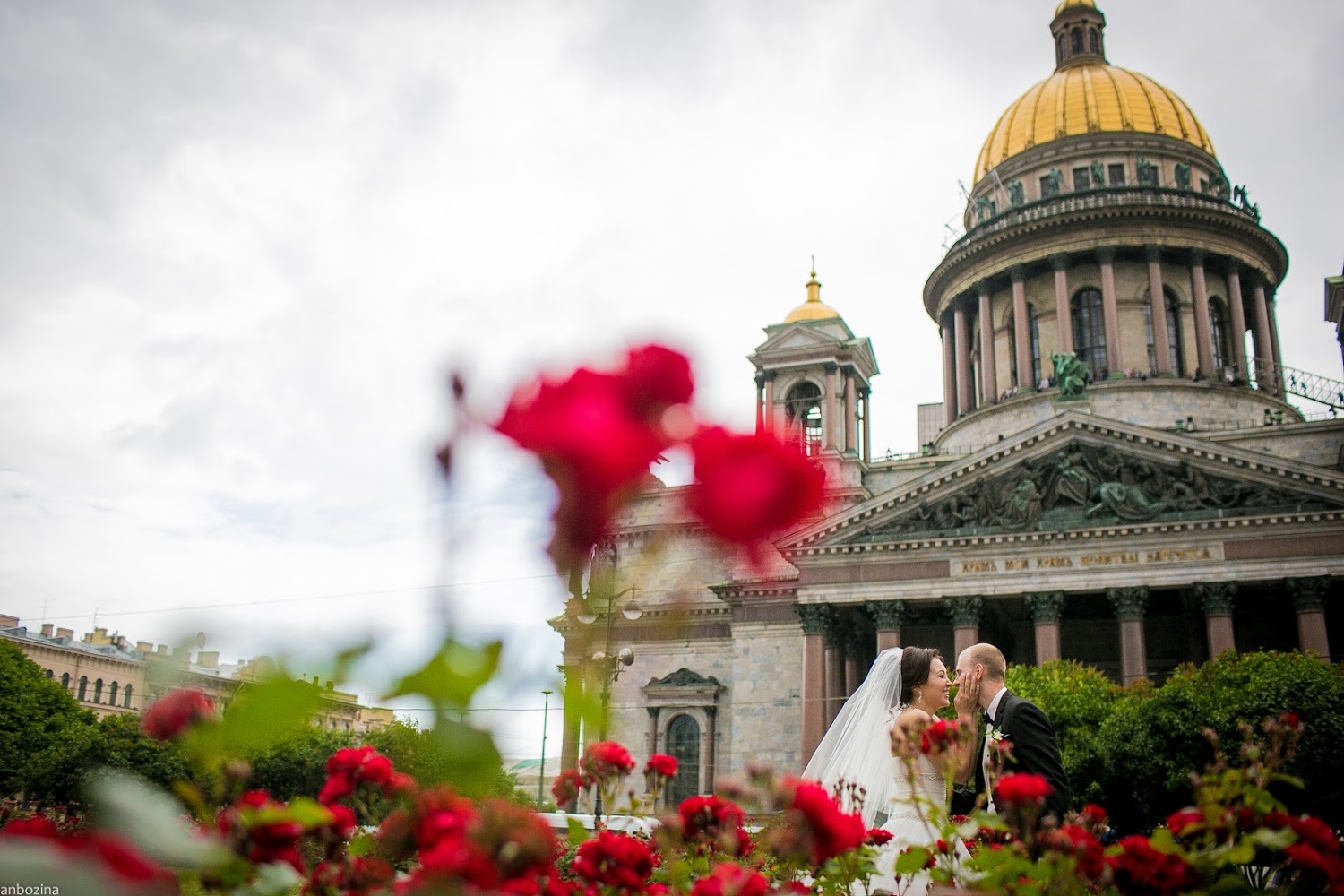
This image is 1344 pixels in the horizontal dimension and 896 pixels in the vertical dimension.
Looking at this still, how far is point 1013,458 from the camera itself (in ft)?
105

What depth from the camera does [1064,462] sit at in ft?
104

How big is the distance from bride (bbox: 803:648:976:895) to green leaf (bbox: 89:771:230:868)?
9.07 ft

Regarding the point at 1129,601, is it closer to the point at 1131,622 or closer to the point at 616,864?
the point at 1131,622

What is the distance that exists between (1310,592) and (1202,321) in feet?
58.0

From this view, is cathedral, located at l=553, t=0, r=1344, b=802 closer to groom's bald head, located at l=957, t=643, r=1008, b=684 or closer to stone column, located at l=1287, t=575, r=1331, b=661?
stone column, located at l=1287, t=575, r=1331, b=661

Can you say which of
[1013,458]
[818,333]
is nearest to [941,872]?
[1013,458]

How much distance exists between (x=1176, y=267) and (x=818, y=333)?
1550 centimetres

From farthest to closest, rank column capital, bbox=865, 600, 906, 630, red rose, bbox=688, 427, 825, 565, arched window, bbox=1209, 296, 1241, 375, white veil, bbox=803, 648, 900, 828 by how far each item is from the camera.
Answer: arched window, bbox=1209, 296, 1241, 375 < column capital, bbox=865, 600, 906, 630 < white veil, bbox=803, 648, 900, 828 < red rose, bbox=688, 427, 825, 565

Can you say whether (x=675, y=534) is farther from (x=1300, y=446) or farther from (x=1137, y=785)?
(x=1300, y=446)

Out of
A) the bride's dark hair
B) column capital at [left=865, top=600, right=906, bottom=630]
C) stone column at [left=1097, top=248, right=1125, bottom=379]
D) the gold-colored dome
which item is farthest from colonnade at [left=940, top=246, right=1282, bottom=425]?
the bride's dark hair

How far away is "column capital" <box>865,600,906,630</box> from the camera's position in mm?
32719

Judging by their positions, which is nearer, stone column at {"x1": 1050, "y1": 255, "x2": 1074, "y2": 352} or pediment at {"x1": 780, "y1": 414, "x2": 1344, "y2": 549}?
pediment at {"x1": 780, "y1": 414, "x2": 1344, "y2": 549}

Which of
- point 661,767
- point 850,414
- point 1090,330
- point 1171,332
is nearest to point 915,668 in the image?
point 661,767

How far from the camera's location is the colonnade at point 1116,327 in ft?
141
